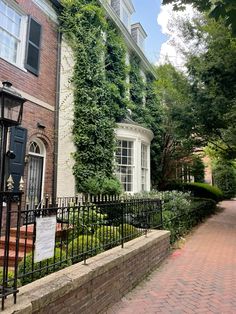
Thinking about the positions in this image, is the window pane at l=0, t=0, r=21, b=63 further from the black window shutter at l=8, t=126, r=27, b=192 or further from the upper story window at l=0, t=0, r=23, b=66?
the black window shutter at l=8, t=126, r=27, b=192

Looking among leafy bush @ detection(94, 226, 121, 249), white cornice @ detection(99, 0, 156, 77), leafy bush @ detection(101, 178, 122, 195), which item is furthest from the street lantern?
white cornice @ detection(99, 0, 156, 77)

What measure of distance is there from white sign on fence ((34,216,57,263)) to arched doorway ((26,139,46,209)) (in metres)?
5.11

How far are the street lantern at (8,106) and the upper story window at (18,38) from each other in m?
4.92

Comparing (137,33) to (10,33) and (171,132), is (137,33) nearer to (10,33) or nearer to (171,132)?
(171,132)

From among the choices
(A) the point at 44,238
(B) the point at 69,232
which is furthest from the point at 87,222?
(A) the point at 44,238

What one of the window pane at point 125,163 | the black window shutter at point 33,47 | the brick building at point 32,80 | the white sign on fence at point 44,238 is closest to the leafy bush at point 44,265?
the white sign on fence at point 44,238

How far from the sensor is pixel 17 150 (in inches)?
305

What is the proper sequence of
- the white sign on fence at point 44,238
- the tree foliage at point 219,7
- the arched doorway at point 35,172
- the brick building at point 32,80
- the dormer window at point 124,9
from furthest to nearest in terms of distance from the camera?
the dormer window at point 124,9 → the arched doorway at point 35,172 → the brick building at point 32,80 → the tree foliage at point 219,7 → the white sign on fence at point 44,238

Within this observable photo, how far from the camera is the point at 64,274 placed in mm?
3701

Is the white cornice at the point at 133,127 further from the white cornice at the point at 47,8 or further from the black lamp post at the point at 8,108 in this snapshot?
the black lamp post at the point at 8,108

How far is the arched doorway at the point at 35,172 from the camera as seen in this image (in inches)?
341

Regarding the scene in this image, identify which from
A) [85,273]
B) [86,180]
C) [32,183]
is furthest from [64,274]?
[86,180]

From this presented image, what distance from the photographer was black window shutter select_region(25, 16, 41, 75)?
342 inches

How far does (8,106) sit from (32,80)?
5622mm
